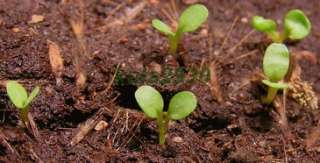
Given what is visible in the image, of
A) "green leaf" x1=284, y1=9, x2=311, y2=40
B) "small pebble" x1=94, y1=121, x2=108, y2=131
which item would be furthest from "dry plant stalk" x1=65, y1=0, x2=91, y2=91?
"green leaf" x1=284, y1=9, x2=311, y2=40

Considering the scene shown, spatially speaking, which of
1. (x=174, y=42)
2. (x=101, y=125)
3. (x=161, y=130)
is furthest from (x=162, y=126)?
(x=174, y=42)

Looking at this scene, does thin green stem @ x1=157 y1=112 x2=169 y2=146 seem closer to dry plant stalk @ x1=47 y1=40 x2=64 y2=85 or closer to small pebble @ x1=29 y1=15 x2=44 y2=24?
dry plant stalk @ x1=47 y1=40 x2=64 y2=85

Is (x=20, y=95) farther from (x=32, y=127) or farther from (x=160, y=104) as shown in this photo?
(x=160, y=104)

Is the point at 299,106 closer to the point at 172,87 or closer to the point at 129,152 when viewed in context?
the point at 172,87

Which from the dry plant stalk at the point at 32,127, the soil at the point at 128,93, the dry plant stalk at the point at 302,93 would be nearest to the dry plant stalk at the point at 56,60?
the soil at the point at 128,93

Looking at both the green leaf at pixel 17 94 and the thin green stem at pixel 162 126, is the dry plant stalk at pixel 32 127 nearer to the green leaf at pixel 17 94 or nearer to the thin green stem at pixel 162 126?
the green leaf at pixel 17 94

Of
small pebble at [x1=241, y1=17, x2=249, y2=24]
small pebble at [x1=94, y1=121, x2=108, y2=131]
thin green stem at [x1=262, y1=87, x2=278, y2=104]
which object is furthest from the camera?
small pebble at [x1=241, y1=17, x2=249, y2=24]
